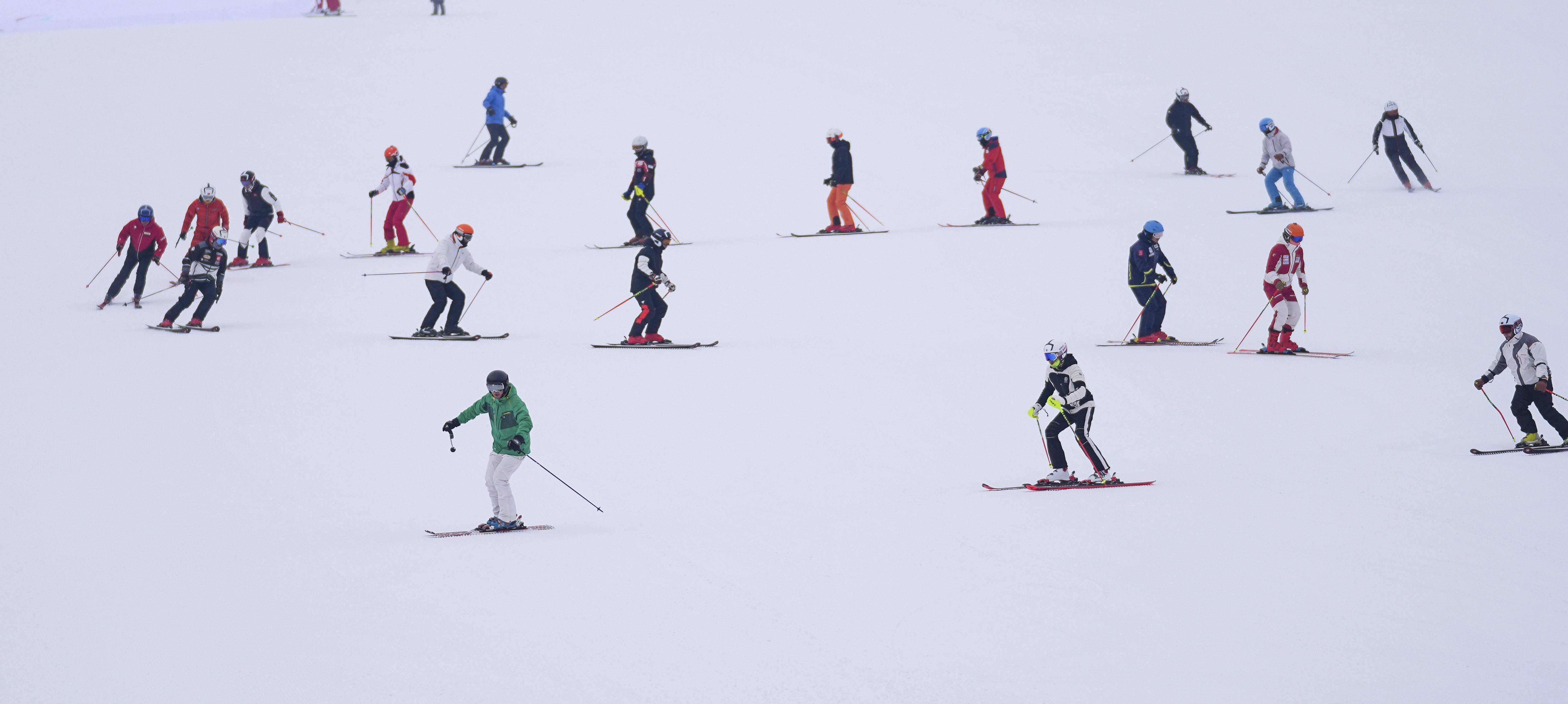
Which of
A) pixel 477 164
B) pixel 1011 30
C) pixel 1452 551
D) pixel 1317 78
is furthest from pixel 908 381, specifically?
pixel 1011 30

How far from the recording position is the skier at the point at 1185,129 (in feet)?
74.5

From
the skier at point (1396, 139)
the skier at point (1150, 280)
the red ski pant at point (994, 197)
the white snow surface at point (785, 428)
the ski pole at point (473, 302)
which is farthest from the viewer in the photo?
the skier at point (1396, 139)

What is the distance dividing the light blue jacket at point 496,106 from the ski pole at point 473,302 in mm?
6963

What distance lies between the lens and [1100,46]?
31906 mm

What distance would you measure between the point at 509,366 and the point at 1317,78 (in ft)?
76.9

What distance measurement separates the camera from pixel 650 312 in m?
13.6

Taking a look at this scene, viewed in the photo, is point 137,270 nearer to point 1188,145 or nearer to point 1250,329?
point 1250,329

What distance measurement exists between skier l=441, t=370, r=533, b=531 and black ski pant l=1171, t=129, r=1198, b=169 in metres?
17.5

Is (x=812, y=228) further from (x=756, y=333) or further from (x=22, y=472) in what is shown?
(x=22, y=472)

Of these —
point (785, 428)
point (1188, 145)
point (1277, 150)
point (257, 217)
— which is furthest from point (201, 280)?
point (1188, 145)

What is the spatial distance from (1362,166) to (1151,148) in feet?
12.8

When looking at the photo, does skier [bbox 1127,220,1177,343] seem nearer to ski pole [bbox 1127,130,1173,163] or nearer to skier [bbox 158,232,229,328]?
skier [bbox 158,232,229,328]

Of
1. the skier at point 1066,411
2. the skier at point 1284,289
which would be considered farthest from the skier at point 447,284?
the skier at point 1284,289

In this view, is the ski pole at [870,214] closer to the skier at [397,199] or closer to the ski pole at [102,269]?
the skier at [397,199]
